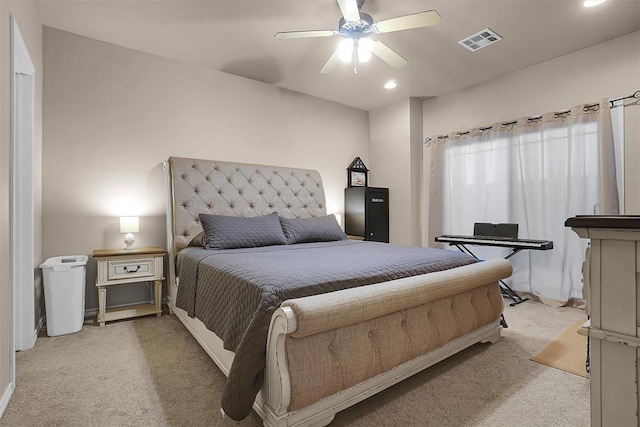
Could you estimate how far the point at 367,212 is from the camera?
4402 mm

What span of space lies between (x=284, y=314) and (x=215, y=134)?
9.51ft

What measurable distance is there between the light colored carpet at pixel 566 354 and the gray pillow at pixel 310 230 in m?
1.97

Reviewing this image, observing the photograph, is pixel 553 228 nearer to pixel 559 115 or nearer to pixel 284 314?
pixel 559 115

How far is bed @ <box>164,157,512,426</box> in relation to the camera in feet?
4.18

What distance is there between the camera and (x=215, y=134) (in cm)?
361

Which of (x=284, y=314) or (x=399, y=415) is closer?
(x=284, y=314)

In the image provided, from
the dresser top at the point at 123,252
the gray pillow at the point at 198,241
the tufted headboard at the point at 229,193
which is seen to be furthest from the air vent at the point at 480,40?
the dresser top at the point at 123,252

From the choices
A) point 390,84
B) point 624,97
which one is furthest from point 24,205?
point 624,97

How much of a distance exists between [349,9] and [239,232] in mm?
1891

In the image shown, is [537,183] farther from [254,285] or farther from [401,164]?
[254,285]

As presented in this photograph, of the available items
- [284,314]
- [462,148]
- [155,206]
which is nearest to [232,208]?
[155,206]

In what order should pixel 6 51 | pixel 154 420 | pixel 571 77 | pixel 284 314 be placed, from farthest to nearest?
pixel 571 77 < pixel 6 51 < pixel 154 420 < pixel 284 314

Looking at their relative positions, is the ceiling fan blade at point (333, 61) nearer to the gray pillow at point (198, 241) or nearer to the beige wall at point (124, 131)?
the beige wall at point (124, 131)

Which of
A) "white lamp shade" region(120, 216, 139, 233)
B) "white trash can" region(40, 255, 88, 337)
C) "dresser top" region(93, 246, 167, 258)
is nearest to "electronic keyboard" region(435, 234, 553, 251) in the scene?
"dresser top" region(93, 246, 167, 258)
